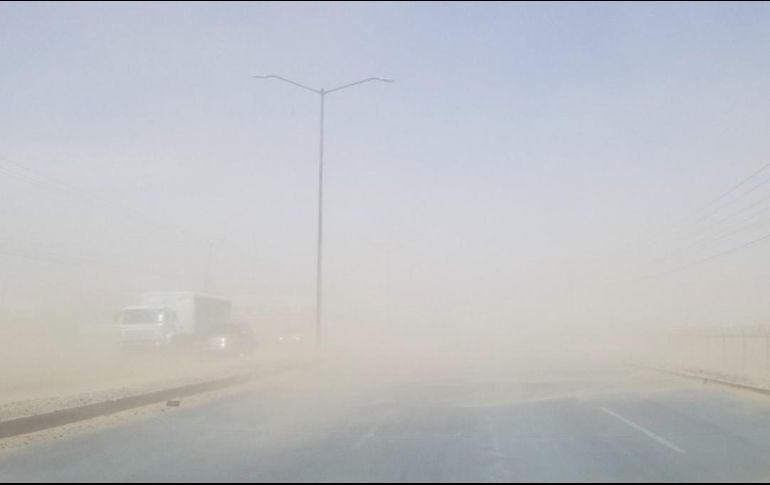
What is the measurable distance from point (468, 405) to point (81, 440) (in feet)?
30.4

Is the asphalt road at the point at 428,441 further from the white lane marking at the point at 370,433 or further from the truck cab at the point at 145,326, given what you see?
the truck cab at the point at 145,326

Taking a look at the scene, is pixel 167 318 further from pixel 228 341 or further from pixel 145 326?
pixel 228 341

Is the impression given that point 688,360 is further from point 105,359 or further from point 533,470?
point 533,470

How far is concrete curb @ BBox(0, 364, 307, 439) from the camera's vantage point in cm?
1634

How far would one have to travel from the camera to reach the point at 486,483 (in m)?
10.4

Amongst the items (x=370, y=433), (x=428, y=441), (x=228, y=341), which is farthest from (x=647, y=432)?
(x=228, y=341)

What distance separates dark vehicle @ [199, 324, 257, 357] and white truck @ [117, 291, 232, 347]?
0.55 meters

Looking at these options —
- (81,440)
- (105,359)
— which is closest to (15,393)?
(81,440)

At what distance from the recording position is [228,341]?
52.7 m

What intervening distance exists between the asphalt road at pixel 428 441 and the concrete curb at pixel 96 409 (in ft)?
3.92

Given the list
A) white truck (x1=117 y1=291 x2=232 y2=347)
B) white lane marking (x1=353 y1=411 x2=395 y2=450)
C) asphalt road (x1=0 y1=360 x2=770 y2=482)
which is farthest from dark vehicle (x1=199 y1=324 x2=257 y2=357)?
white lane marking (x1=353 y1=411 x2=395 y2=450)

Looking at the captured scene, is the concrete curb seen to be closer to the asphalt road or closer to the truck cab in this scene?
the asphalt road

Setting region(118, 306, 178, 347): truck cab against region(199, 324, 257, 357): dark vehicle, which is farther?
region(199, 324, 257, 357): dark vehicle

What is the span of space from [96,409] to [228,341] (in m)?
33.4
